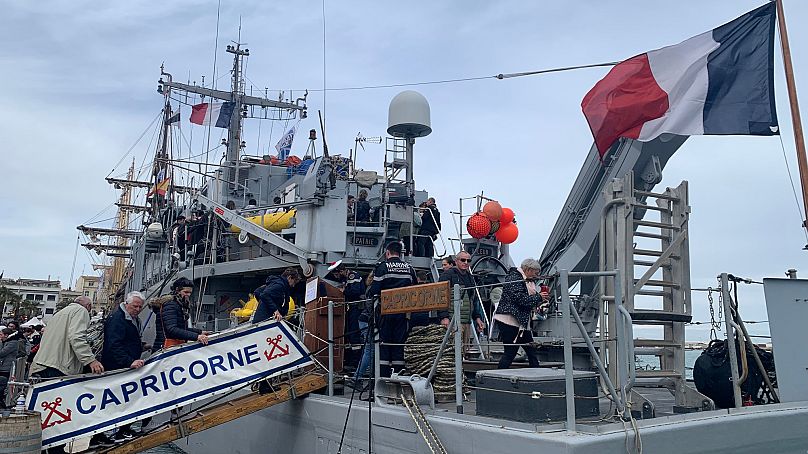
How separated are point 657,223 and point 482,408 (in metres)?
2.30

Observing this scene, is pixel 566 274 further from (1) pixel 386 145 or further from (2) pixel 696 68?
(1) pixel 386 145

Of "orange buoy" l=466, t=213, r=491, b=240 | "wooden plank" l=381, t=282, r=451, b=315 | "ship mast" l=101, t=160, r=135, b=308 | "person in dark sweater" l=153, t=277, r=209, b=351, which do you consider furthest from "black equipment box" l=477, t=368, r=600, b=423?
"ship mast" l=101, t=160, r=135, b=308

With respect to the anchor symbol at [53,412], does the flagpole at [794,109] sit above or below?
above

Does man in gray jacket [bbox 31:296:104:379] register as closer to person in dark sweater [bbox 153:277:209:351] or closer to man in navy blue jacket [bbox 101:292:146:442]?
man in navy blue jacket [bbox 101:292:146:442]

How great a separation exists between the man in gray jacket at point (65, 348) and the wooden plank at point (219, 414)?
73 cm

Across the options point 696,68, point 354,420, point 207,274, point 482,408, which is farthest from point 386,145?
point 482,408

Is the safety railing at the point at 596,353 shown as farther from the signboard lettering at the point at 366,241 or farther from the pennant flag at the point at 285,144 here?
the pennant flag at the point at 285,144

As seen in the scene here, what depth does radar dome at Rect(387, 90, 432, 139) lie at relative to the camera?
1208 centimetres

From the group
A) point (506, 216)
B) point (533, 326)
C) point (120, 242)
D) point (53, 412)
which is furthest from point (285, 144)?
point (120, 242)

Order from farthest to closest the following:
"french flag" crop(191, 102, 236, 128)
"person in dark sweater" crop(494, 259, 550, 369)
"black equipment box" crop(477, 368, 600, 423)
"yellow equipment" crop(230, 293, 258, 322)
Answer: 1. "french flag" crop(191, 102, 236, 128)
2. "yellow equipment" crop(230, 293, 258, 322)
3. "person in dark sweater" crop(494, 259, 550, 369)
4. "black equipment box" crop(477, 368, 600, 423)

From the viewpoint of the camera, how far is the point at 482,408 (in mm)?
4785

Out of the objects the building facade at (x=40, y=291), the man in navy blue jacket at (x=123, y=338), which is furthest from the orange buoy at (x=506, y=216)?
the building facade at (x=40, y=291)

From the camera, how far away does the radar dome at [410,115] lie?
1208 cm

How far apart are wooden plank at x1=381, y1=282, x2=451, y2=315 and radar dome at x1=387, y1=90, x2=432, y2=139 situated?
6.47 metres
